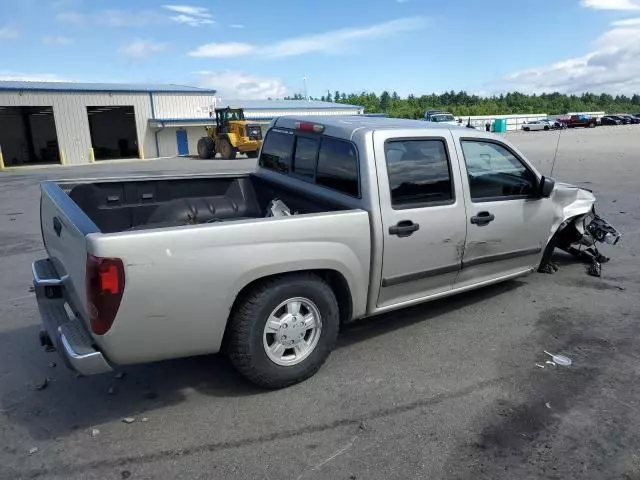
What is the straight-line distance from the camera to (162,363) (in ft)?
13.0

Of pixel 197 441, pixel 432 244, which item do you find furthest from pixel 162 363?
pixel 432 244

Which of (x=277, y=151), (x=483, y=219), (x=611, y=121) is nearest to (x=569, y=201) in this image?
(x=483, y=219)

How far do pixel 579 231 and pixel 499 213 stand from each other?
6.45 feet

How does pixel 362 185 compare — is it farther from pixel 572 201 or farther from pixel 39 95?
pixel 39 95

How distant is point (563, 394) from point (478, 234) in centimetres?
147

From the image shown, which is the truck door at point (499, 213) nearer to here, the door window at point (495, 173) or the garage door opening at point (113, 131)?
the door window at point (495, 173)

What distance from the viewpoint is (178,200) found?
A: 16.2ft

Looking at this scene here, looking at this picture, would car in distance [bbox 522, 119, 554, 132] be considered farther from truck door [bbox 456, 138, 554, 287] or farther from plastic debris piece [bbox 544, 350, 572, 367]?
plastic debris piece [bbox 544, 350, 572, 367]

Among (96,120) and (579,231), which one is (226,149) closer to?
(96,120)

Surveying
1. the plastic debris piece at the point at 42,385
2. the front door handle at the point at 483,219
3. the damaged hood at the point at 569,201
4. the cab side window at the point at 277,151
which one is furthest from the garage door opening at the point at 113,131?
the front door handle at the point at 483,219

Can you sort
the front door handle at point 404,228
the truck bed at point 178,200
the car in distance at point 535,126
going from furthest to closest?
the car in distance at point 535,126
the truck bed at point 178,200
the front door handle at point 404,228

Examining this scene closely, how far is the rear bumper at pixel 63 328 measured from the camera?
2848 millimetres

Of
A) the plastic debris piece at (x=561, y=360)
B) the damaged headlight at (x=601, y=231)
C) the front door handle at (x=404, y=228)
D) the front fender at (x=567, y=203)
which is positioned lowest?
the plastic debris piece at (x=561, y=360)

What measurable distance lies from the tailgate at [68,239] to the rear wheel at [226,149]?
79.8 feet
